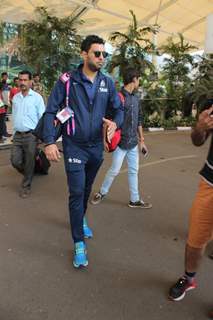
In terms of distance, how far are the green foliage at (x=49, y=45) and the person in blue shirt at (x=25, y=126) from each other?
6.12 m

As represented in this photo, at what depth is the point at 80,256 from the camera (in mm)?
3365

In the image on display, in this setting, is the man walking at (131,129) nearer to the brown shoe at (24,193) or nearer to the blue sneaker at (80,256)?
the brown shoe at (24,193)

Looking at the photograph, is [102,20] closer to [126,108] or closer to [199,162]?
[199,162]

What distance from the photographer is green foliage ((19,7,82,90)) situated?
1117cm

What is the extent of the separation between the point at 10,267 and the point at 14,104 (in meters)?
2.77

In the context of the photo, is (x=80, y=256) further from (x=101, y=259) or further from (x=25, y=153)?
(x=25, y=153)

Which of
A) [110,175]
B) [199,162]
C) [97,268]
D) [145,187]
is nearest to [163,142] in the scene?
[199,162]

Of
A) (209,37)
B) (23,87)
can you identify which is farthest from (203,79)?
(23,87)

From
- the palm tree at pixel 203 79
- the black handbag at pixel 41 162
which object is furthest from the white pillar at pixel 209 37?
the black handbag at pixel 41 162

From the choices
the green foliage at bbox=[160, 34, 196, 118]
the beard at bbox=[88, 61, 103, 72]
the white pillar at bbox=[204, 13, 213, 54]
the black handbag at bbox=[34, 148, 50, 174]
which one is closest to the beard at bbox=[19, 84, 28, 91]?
the black handbag at bbox=[34, 148, 50, 174]

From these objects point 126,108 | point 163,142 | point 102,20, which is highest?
point 102,20

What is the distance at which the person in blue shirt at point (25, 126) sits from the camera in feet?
17.4

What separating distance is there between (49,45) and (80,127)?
8567 millimetres

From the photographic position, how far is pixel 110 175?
495 centimetres
